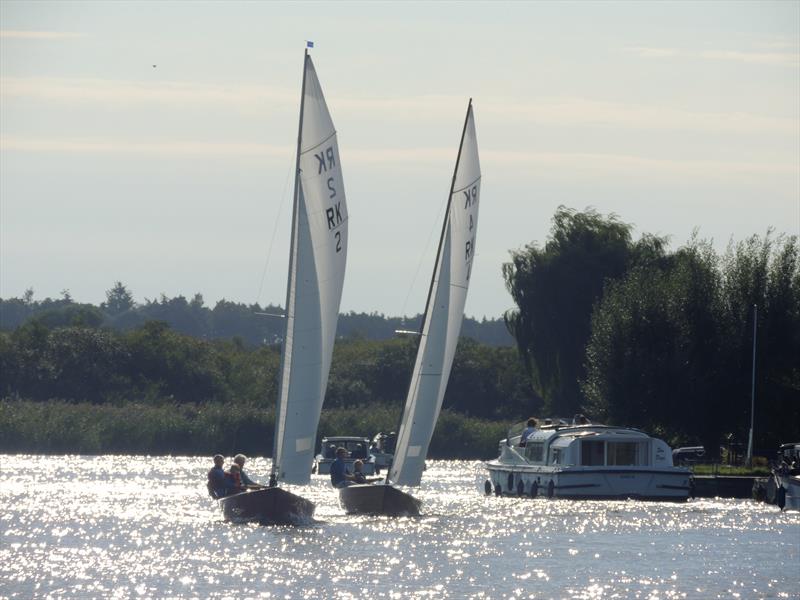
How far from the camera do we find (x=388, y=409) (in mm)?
94688

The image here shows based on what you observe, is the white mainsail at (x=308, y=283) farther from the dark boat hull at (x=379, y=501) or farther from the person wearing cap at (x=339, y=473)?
the person wearing cap at (x=339, y=473)

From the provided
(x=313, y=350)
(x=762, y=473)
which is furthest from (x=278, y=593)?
(x=762, y=473)

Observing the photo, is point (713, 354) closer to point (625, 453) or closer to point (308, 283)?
point (625, 453)

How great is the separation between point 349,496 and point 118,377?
202 ft

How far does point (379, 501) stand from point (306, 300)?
5.46 metres

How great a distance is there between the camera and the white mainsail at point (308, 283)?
40594 mm

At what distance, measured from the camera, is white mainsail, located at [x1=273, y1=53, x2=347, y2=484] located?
1598 inches

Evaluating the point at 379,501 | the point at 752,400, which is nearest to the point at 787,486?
the point at 752,400

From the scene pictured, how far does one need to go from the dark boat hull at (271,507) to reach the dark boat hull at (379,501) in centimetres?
162

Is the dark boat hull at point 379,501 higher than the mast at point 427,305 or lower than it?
lower

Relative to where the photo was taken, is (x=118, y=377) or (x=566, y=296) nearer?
(x=566, y=296)

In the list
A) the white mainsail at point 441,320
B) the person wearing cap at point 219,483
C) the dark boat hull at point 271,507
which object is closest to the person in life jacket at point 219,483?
the person wearing cap at point 219,483

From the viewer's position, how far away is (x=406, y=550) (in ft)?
122

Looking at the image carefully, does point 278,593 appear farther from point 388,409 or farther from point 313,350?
point 388,409
